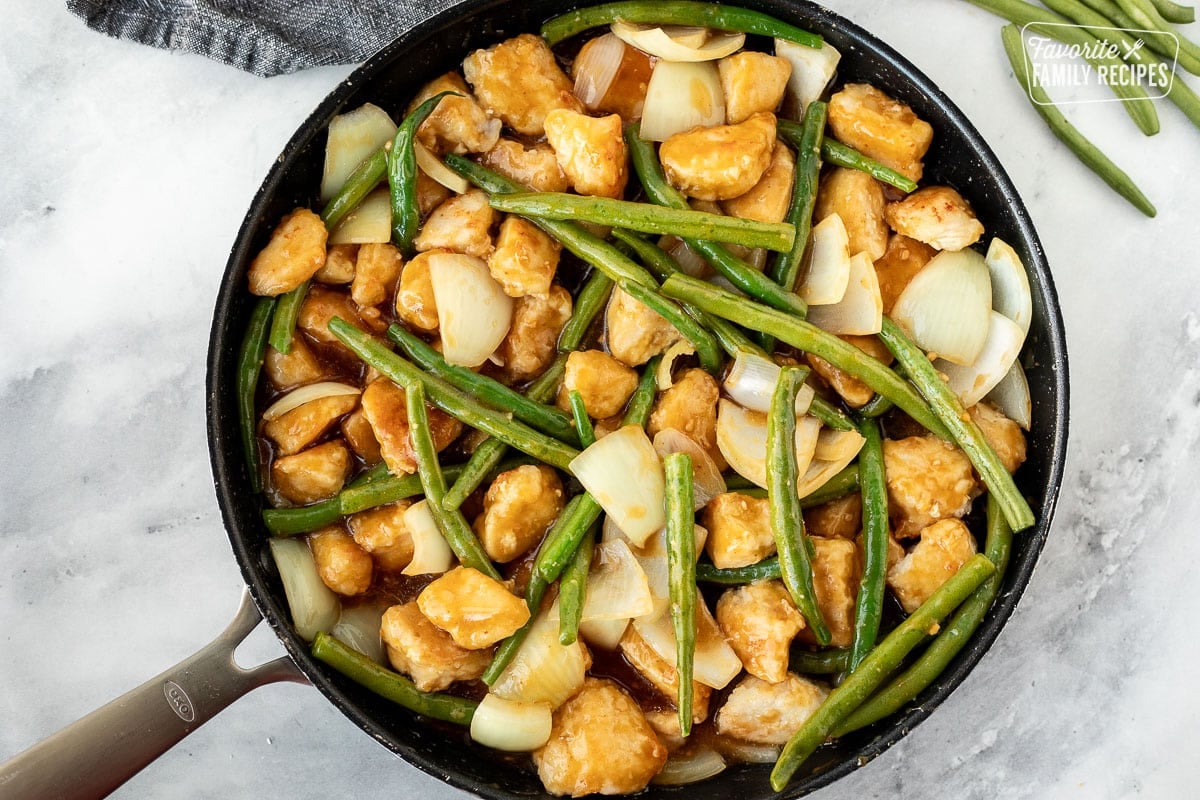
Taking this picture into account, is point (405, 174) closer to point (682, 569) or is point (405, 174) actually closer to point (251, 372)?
point (251, 372)

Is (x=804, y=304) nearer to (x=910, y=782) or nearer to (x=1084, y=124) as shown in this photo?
(x=1084, y=124)

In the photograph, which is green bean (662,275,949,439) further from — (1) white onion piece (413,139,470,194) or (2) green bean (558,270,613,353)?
(1) white onion piece (413,139,470,194)

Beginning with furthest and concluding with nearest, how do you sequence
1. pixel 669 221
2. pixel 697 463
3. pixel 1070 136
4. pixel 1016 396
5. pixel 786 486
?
pixel 1070 136 → pixel 1016 396 → pixel 697 463 → pixel 669 221 → pixel 786 486

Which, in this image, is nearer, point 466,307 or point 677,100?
point 466,307

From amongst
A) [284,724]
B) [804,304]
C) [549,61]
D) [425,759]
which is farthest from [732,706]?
[549,61]

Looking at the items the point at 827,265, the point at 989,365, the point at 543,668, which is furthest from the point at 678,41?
the point at 543,668

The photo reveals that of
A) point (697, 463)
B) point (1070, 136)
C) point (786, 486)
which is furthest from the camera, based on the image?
point (1070, 136)
